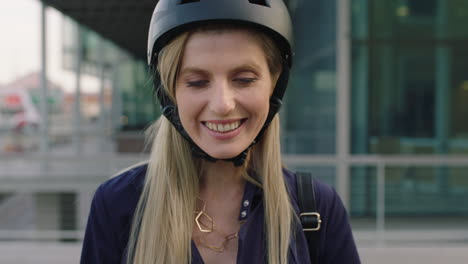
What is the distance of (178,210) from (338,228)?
0.51 m

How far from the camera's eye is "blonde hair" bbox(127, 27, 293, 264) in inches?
48.7

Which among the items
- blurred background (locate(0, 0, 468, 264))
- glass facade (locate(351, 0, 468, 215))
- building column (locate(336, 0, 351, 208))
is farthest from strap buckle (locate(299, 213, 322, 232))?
glass facade (locate(351, 0, 468, 215))

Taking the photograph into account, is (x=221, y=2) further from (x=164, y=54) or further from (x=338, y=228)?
(x=338, y=228)

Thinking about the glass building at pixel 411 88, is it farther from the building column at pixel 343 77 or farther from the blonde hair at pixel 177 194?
the blonde hair at pixel 177 194

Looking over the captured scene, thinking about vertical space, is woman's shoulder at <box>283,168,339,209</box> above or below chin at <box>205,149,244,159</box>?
below

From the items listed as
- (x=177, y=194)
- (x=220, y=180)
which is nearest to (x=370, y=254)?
(x=220, y=180)

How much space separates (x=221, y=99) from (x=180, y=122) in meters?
0.20

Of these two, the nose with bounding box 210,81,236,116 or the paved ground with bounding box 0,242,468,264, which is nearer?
the nose with bounding box 210,81,236,116

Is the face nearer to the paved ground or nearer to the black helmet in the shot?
the black helmet

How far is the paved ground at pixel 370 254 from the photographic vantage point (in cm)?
452

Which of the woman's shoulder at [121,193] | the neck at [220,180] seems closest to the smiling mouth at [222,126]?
the neck at [220,180]

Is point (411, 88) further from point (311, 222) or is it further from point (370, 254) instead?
point (311, 222)

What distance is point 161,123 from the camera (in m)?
1.47

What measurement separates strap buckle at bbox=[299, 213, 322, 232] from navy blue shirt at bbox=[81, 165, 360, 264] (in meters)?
0.02
